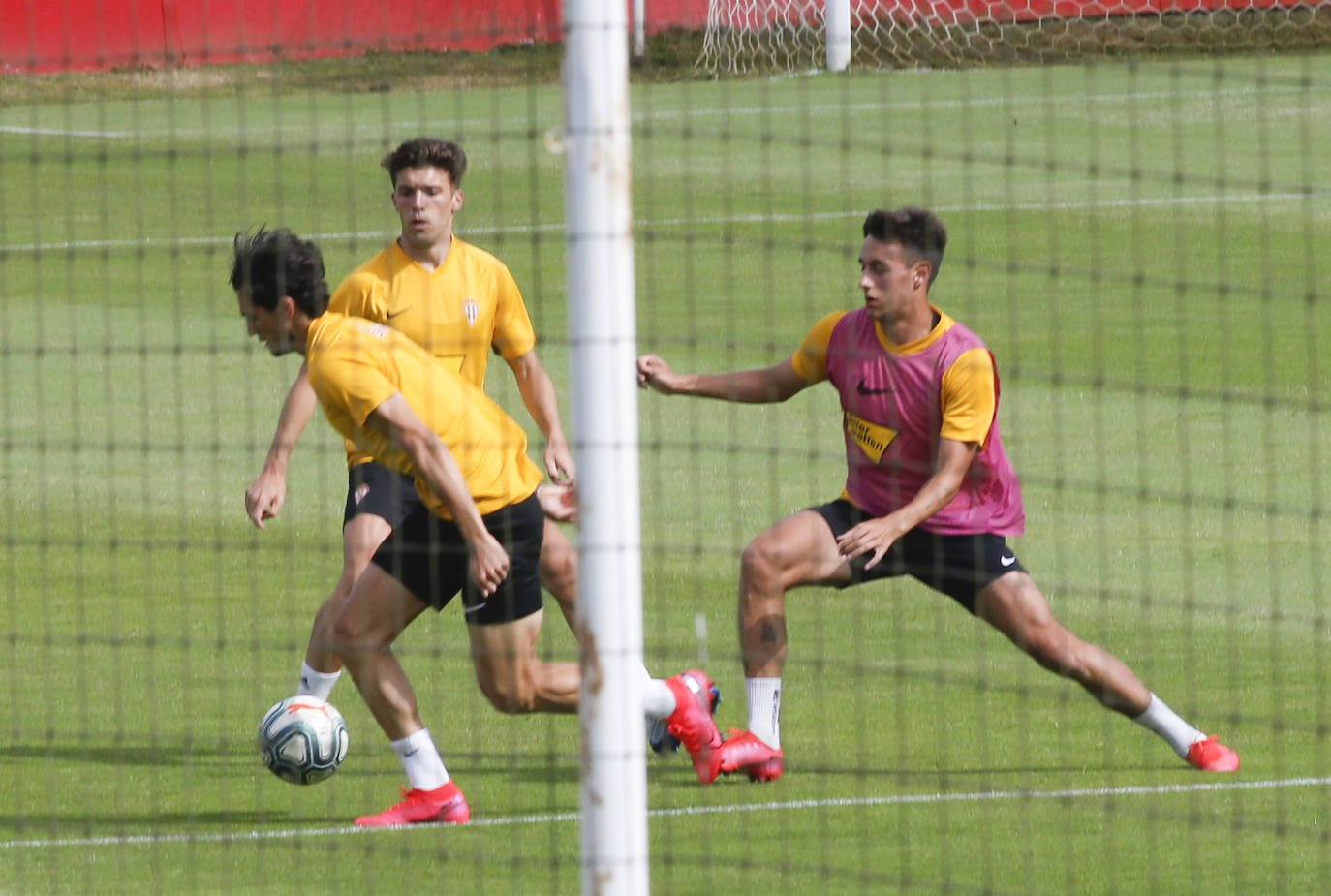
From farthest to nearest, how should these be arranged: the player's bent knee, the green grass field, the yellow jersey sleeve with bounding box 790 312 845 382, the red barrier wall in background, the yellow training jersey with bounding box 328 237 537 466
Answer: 1. the red barrier wall in background
2. the yellow training jersey with bounding box 328 237 537 466
3. the yellow jersey sleeve with bounding box 790 312 845 382
4. the player's bent knee
5. the green grass field

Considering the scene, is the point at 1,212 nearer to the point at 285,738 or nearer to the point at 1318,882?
the point at 285,738

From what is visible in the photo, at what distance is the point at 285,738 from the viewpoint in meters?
7.43

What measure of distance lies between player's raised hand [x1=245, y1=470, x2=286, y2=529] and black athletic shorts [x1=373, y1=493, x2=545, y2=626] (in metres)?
0.54

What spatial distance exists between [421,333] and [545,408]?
0.54 m

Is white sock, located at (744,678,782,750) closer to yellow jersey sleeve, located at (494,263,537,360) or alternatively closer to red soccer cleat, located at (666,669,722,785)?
red soccer cleat, located at (666,669,722,785)

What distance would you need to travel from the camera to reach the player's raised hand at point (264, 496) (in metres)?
7.98

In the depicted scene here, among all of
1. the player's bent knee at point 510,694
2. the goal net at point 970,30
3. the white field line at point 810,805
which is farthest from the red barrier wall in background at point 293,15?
the white field line at point 810,805

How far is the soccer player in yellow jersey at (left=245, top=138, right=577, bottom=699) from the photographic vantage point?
8.02 m

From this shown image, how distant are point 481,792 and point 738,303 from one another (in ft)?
37.8

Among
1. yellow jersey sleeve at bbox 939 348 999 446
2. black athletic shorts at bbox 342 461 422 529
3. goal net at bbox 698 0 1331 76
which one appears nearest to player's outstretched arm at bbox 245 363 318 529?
black athletic shorts at bbox 342 461 422 529

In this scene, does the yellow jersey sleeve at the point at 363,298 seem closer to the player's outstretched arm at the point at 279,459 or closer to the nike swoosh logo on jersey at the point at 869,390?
the player's outstretched arm at the point at 279,459

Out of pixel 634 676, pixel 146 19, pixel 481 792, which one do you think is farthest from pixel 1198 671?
pixel 146 19

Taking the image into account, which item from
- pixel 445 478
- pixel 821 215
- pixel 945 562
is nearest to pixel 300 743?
pixel 445 478

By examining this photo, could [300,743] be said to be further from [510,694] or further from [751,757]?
[751,757]
